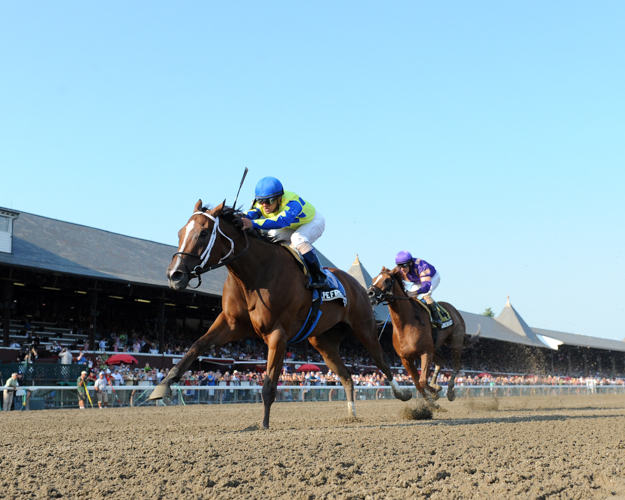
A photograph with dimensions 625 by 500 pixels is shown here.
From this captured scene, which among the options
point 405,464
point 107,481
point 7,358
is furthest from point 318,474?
point 7,358

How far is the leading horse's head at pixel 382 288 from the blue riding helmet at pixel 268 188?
264 centimetres

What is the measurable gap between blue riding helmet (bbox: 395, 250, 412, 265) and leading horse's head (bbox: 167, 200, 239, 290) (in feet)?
14.4

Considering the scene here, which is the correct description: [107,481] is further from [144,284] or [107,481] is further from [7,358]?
[144,284]

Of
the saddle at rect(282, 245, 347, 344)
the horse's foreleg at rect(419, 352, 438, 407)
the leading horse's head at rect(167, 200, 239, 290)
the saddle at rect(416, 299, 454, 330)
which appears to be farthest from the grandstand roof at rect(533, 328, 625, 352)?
the leading horse's head at rect(167, 200, 239, 290)

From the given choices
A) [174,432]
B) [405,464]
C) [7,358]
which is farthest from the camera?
[7,358]

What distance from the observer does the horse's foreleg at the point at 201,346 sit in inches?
202

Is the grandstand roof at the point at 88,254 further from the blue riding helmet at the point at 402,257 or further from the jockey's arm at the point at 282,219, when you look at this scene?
the jockey's arm at the point at 282,219

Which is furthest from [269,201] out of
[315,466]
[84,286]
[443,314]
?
[84,286]

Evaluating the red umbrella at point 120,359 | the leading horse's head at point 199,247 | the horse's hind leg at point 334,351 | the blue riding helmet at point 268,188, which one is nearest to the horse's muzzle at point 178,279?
the leading horse's head at point 199,247

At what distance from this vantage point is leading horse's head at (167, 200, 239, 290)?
497 centimetres

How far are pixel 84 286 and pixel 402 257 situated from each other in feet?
44.3

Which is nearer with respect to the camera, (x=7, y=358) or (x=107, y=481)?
(x=107, y=481)

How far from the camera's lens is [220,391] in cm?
1550

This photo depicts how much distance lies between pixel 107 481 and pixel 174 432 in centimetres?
220
